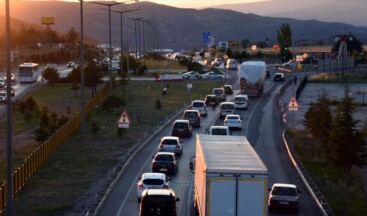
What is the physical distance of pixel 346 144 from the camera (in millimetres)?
36438

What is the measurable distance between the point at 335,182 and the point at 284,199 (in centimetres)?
804

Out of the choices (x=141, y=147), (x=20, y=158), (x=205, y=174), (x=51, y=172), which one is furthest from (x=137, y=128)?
(x=205, y=174)

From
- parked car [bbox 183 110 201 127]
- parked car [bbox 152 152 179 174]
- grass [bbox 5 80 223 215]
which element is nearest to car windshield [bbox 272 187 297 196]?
grass [bbox 5 80 223 215]

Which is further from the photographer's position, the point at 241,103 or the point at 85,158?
the point at 241,103

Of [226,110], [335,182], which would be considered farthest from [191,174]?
[226,110]

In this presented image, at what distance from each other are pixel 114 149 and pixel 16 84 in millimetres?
59061

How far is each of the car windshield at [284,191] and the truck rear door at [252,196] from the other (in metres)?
8.54

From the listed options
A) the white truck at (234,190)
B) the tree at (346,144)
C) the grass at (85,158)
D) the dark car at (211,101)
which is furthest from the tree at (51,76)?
the white truck at (234,190)

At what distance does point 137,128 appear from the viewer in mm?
54219

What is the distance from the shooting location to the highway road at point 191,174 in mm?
27953

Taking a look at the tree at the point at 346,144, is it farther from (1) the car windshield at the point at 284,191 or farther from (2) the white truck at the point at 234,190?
(2) the white truck at the point at 234,190

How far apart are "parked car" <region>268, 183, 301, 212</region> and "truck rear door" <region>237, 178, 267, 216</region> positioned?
831cm

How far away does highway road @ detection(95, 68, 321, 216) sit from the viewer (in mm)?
27953

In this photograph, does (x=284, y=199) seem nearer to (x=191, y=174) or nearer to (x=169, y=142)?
(x=191, y=174)
